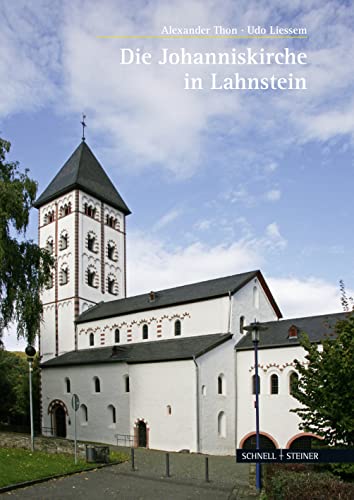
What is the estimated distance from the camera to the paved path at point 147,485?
49.1 ft

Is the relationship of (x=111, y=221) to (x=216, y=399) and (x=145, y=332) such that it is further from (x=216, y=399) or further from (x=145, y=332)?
(x=216, y=399)

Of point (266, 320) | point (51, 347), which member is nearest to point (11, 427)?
point (51, 347)

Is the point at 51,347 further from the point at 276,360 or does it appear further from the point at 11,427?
the point at 276,360

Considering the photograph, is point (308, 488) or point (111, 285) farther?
point (111, 285)

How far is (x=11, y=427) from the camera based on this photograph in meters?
44.0

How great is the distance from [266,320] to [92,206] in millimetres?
19923

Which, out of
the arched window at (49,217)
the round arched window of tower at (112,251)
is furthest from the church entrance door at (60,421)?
the arched window at (49,217)

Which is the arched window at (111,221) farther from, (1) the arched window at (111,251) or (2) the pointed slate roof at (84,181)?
(1) the arched window at (111,251)

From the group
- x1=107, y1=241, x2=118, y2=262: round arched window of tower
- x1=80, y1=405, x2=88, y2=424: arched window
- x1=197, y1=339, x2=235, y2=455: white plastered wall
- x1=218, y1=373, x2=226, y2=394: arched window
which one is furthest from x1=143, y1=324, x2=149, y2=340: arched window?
x1=107, y1=241, x2=118, y2=262: round arched window of tower

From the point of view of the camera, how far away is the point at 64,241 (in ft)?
158

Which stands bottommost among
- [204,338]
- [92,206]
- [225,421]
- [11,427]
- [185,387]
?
[11,427]

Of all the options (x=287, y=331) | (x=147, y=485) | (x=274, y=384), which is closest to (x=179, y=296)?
(x=287, y=331)

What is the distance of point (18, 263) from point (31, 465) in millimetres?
10094

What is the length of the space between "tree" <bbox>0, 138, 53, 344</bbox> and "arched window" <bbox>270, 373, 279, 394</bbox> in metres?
15.8
